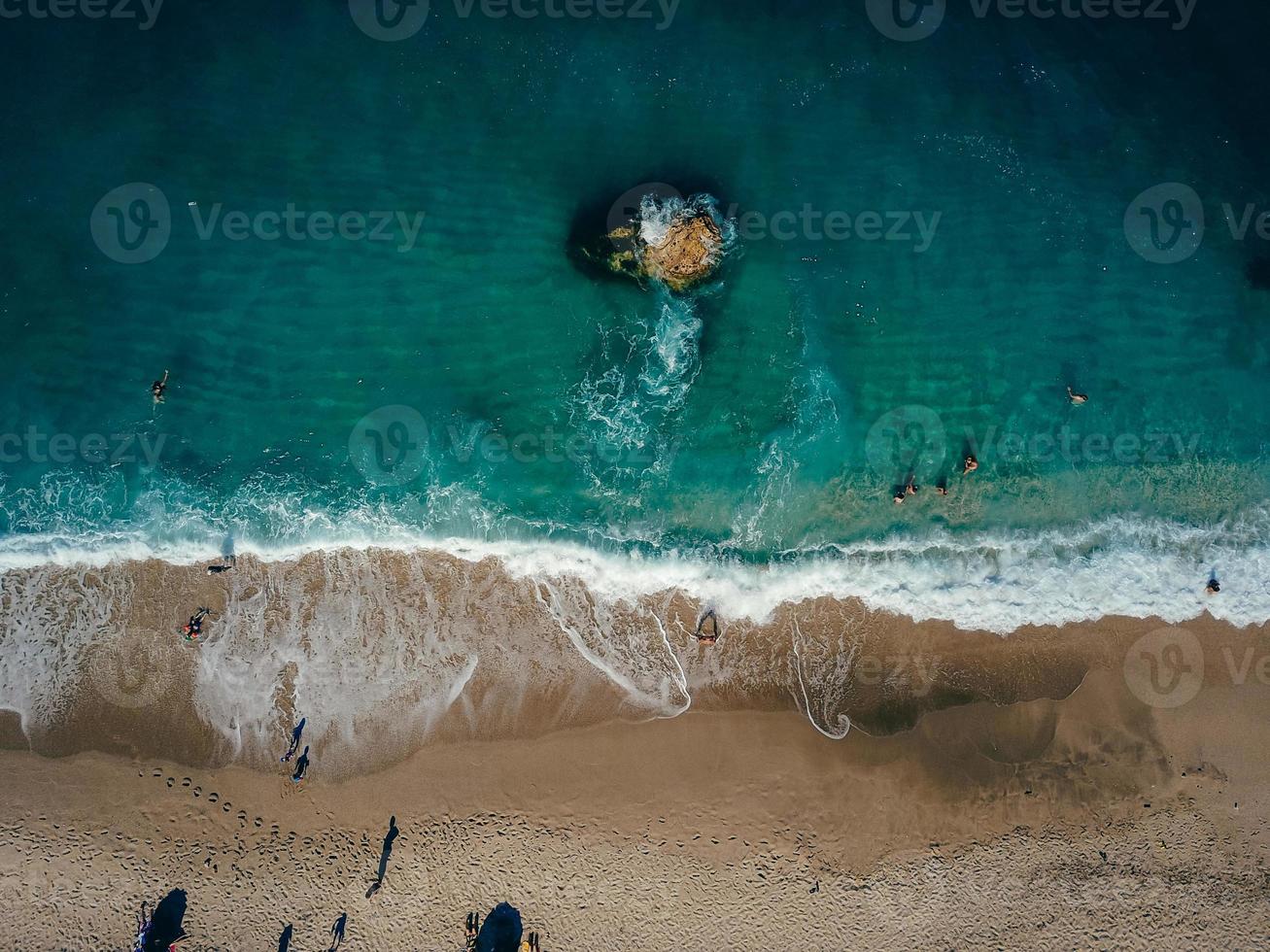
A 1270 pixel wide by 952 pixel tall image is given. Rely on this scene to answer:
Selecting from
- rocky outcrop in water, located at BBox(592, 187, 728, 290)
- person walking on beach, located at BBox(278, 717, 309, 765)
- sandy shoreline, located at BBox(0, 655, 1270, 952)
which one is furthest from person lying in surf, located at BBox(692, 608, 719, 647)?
person walking on beach, located at BBox(278, 717, 309, 765)

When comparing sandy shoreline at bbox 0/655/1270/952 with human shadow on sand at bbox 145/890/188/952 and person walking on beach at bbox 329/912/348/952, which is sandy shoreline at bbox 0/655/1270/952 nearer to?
person walking on beach at bbox 329/912/348/952

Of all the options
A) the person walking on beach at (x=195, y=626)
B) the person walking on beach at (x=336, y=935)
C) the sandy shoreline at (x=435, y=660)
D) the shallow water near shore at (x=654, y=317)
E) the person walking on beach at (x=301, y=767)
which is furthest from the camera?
the shallow water near shore at (x=654, y=317)

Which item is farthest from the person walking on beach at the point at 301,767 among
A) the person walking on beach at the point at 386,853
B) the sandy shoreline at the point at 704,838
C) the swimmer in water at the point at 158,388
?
the swimmer in water at the point at 158,388

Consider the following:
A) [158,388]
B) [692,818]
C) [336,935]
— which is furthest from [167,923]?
[158,388]

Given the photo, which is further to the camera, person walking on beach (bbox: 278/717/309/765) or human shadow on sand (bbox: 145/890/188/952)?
person walking on beach (bbox: 278/717/309/765)

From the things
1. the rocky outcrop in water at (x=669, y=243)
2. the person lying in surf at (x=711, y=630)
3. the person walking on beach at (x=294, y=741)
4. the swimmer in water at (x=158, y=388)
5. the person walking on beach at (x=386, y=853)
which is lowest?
the person walking on beach at (x=386, y=853)

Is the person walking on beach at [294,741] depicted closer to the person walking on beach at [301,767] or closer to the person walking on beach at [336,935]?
the person walking on beach at [301,767]
